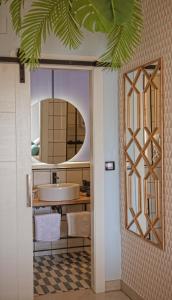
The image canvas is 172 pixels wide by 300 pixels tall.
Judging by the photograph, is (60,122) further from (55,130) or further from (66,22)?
(66,22)

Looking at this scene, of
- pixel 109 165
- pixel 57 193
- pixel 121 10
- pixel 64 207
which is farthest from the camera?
pixel 64 207

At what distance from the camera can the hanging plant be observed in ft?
2.24

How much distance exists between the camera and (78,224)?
402cm

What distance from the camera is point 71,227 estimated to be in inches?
158

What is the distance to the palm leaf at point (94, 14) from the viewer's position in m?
0.67

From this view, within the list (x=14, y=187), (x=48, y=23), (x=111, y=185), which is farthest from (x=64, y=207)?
(x=48, y=23)

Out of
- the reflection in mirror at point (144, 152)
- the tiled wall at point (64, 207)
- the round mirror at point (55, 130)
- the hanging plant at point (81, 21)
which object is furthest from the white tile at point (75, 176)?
the hanging plant at point (81, 21)

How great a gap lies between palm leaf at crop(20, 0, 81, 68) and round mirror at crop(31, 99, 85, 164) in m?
3.35

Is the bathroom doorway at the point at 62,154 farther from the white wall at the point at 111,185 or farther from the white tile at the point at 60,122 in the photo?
the white wall at the point at 111,185

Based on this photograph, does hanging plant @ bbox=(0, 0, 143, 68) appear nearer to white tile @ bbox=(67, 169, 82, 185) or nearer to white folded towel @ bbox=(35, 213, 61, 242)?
white folded towel @ bbox=(35, 213, 61, 242)

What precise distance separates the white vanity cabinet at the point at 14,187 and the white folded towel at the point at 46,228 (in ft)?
2.94

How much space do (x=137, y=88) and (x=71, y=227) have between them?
182cm

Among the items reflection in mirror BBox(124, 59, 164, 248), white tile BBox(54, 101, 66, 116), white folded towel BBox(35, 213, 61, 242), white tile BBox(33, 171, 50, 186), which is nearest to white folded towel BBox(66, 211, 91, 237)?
white folded towel BBox(35, 213, 61, 242)

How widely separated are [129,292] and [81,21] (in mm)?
2722
